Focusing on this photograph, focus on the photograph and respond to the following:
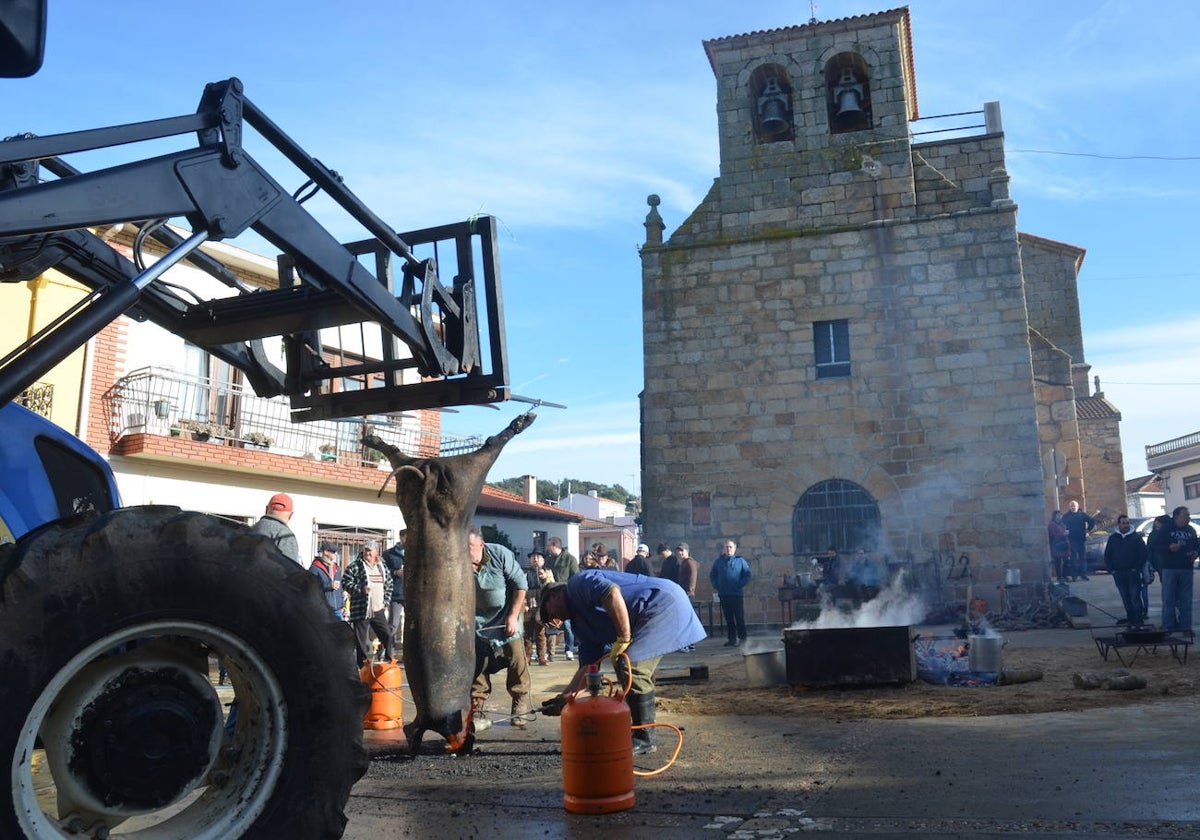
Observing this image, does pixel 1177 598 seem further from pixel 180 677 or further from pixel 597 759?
pixel 180 677

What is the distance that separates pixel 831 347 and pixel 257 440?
34.9 feet

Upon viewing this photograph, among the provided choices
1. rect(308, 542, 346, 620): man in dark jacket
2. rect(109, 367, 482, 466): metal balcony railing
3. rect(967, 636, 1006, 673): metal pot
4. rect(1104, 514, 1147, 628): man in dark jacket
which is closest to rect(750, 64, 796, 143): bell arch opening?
rect(109, 367, 482, 466): metal balcony railing

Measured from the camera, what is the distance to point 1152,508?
2477 inches

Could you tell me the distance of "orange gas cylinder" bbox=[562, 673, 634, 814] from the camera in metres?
4.90

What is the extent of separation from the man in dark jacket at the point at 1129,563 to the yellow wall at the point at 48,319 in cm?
1509

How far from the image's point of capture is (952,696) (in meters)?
8.52

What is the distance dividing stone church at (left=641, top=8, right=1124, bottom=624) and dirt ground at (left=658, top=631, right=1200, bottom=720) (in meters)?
6.55

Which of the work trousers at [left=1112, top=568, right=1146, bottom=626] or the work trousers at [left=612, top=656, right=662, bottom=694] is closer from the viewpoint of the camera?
the work trousers at [left=612, top=656, right=662, bottom=694]

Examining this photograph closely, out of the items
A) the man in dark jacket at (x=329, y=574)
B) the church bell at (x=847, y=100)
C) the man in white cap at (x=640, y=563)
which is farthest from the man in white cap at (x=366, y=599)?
the church bell at (x=847, y=100)

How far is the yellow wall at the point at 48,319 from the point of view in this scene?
50.6 ft

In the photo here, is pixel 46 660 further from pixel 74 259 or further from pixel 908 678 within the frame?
pixel 908 678

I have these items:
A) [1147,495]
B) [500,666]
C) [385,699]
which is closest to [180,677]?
[500,666]

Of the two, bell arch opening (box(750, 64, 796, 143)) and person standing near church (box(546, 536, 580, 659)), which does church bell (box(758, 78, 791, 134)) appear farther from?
person standing near church (box(546, 536, 580, 659))

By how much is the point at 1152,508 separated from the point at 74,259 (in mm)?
69372
